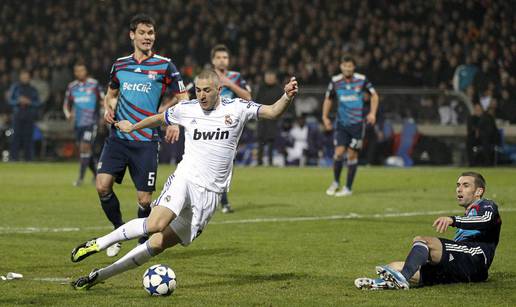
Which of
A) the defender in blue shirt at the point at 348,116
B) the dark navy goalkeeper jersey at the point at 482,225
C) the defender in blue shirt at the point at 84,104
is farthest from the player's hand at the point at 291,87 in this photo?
the defender in blue shirt at the point at 84,104

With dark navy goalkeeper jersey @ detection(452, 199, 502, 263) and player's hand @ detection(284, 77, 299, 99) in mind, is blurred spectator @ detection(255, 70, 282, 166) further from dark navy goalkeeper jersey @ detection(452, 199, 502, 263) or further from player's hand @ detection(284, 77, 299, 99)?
player's hand @ detection(284, 77, 299, 99)

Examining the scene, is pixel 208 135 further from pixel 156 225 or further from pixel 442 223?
pixel 442 223

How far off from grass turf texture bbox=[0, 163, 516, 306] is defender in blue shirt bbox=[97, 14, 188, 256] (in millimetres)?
705

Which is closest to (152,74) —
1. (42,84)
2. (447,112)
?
(447,112)

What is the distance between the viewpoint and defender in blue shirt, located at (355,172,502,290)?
8.41m

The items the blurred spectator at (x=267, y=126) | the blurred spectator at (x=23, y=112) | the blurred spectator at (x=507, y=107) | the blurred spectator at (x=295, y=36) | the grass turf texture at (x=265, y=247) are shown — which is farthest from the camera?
the blurred spectator at (x=295, y=36)

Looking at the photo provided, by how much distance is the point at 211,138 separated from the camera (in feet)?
28.9

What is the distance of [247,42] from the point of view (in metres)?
34.7

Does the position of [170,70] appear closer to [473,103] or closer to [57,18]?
[473,103]

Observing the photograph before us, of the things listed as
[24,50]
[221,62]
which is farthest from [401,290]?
[24,50]

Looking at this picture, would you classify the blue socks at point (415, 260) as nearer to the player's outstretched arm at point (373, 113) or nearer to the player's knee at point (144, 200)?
the player's knee at point (144, 200)

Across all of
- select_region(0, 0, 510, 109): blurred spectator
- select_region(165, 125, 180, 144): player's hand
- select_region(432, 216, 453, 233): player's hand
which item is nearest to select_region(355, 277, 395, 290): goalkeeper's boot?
select_region(432, 216, 453, 233): player's hand

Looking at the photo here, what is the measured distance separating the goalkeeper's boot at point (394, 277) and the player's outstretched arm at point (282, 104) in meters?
1.55

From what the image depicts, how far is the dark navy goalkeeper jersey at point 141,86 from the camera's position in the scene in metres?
11.2
